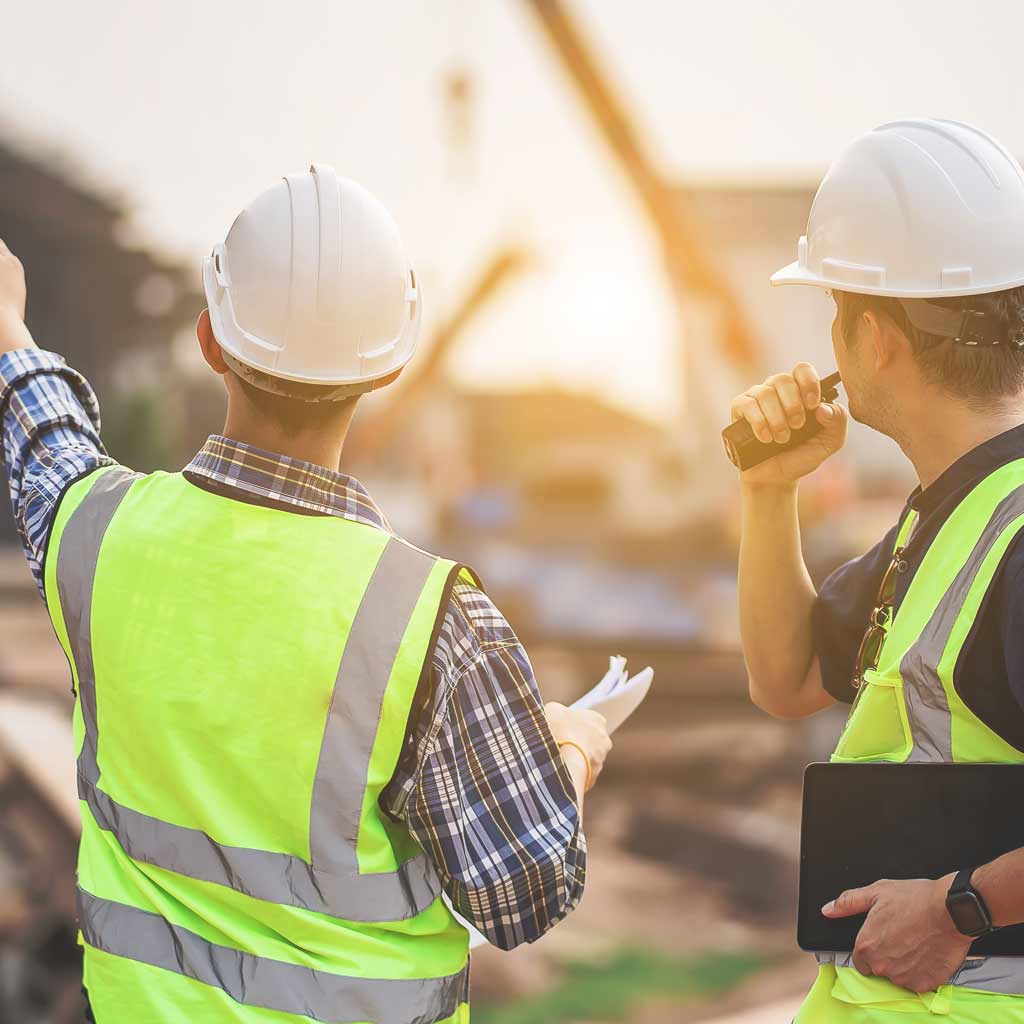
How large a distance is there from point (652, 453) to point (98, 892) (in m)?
19.1

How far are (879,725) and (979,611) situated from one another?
22 centimetres

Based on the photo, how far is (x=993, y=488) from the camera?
4.74ft

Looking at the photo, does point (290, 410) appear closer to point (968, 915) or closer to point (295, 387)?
point (295, 387)


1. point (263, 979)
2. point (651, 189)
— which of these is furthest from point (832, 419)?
point (651, 189)

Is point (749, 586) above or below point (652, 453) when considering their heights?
above

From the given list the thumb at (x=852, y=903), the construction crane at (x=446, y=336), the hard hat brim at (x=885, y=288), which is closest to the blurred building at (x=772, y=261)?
the construction crane at (x=446, y=336)

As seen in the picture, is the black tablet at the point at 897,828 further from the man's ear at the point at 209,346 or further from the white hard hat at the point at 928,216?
the man's ear at the point at 209,346

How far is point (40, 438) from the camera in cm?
167

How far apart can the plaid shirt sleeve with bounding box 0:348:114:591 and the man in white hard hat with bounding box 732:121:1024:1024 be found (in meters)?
1.00

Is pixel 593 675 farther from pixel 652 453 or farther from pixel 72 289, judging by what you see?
pixel 72 289

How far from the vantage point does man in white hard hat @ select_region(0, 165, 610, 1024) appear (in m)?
1.38

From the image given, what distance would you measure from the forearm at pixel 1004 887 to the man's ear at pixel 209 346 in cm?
116

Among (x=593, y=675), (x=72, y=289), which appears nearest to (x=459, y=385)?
(x=72, y=289)

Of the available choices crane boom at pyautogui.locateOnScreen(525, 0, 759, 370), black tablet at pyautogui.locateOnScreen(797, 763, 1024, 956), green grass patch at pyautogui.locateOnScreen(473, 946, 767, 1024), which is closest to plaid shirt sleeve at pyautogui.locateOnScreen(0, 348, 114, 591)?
black tablet at pyautogui.locateOnScreen(797, 763, 1024, 956)
